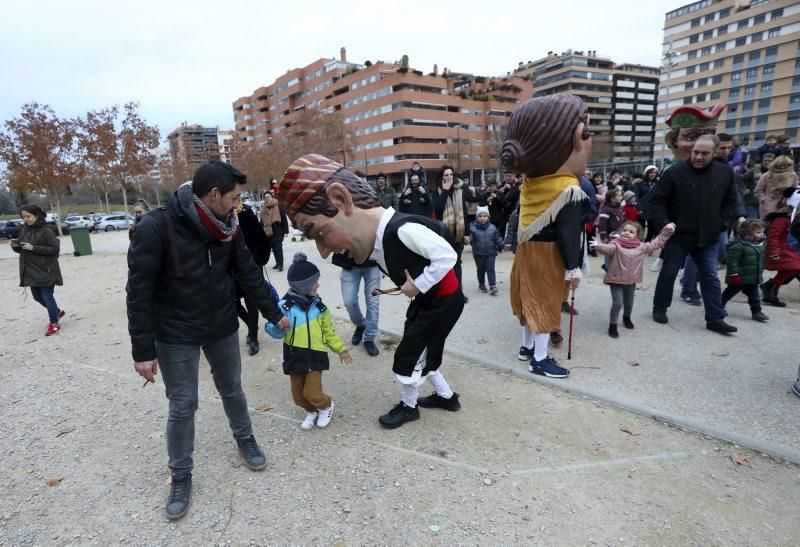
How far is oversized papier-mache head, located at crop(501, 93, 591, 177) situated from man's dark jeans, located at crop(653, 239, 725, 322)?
7.15 ft

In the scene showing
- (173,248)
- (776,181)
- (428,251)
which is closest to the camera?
(173,248)

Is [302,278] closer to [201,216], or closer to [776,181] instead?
[201,216]

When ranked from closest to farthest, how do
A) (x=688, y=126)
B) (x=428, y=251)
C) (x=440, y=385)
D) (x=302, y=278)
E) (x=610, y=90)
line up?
1. (x=428, y=251)
2. (x=302, y=278)
3. (x=440, y=385)
4. (x=688, y=126)
5. (x=610, y=90)

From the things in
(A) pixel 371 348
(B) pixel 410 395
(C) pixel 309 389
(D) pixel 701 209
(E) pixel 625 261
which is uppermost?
(D) pixel 701 209

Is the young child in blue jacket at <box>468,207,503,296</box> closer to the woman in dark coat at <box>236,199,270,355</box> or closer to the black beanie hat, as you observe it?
the woman in dark coat at <box>236,199,270,355</box>

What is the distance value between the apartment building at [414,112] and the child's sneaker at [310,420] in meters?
51.5

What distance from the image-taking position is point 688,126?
16.0 ft

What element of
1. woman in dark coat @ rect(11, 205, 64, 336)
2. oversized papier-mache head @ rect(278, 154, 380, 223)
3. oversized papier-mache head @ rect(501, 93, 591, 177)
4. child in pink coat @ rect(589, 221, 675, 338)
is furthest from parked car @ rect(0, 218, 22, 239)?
child in pink coat @ rect(589, 221, 675, 338)

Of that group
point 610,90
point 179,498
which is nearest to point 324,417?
point 179,498

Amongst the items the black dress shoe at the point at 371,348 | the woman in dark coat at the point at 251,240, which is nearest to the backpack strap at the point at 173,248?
the woman in dark coat at the point at 251,240

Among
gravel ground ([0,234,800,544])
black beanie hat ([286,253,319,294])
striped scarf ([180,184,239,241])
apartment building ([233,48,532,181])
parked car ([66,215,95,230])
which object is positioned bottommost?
gravel ground ([0,234,800,544])

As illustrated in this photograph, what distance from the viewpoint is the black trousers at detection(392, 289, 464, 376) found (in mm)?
2945

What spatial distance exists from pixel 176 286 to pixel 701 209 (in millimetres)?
5092

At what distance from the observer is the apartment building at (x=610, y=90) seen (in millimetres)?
80500
